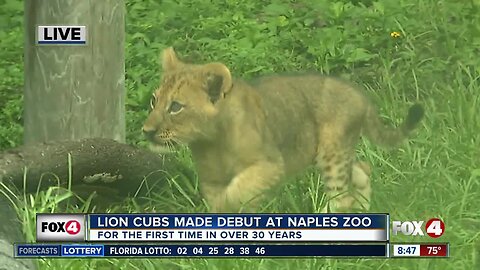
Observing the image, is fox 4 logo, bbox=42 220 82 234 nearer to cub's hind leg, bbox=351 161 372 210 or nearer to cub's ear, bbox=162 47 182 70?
cub's ear, bbox=162 47 182 70

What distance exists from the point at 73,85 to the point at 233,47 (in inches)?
29.1

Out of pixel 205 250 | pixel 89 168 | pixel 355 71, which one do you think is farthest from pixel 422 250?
pixel 89 168

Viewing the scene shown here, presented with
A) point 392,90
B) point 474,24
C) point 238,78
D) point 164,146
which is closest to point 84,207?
point 164,146

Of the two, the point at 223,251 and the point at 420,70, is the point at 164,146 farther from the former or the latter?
the point at 420,70

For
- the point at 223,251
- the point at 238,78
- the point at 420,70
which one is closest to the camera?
the point at 223,251

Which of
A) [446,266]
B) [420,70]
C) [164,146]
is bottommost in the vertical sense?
[446,266]

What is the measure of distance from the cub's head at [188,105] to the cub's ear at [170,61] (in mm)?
66

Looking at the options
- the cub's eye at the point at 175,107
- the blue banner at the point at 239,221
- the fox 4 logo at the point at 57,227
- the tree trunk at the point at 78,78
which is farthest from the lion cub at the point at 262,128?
the fox 4 logo at the point at 57,227

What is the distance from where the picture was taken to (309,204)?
5.62 m

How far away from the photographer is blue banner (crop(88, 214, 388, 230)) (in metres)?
5.33

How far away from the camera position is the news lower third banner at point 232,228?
532 centimetres

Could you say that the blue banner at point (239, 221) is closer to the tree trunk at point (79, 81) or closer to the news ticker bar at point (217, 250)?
the news ticker bar at point (217, 250)

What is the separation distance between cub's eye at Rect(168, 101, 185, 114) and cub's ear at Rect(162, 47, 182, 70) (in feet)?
0.63

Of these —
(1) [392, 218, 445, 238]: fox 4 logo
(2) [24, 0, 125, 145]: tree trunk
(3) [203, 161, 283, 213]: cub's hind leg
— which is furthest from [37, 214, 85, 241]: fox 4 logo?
(1) [392, 218, 445, 238]: fox 4 logo
